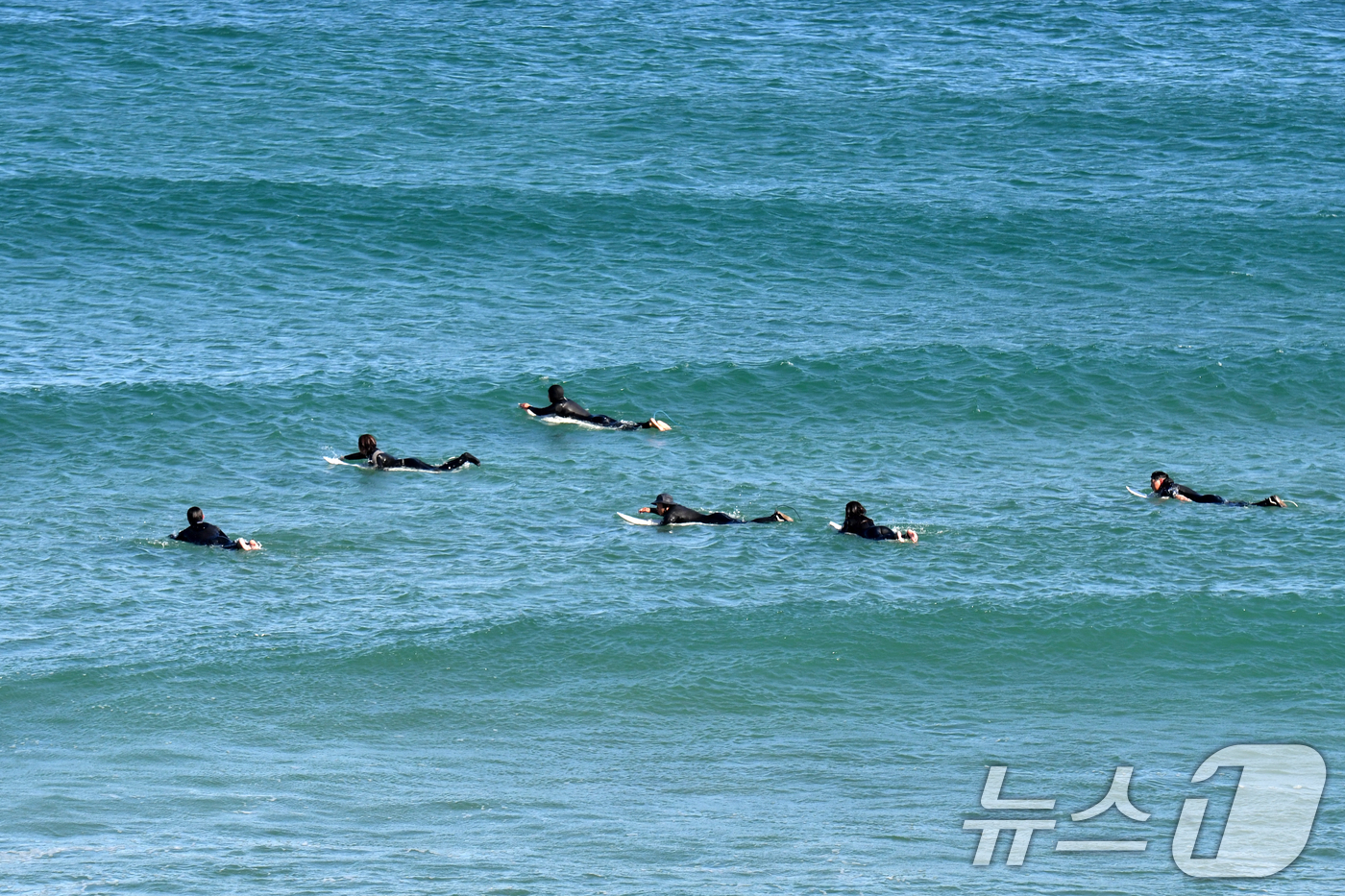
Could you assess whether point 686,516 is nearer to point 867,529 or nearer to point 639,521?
point 639,521

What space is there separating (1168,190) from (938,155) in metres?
6.66

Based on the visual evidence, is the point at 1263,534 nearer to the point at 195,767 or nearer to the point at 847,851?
the point at 847,851

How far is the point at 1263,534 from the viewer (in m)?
27.9

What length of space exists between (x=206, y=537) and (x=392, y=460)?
481 cm

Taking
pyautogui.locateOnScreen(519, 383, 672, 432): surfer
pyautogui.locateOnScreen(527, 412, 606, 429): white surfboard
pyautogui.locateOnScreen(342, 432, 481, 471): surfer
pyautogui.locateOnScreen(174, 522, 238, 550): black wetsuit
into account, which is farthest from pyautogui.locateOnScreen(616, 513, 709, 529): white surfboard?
pyautogui.locateOnScreen(174, 522, 238, 550): black wetsuit

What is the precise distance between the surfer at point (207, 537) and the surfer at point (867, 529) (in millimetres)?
9203

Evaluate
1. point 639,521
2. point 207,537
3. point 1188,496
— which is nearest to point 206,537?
point 207,537

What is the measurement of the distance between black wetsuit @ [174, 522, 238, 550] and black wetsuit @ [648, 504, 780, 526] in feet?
22.1

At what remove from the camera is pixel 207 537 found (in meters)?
27.3

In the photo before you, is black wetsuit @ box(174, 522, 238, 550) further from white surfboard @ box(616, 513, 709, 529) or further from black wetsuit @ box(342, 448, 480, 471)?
white surfboard @ box(616, 513, 709, 529)

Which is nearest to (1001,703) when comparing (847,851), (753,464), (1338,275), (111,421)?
(847,851)

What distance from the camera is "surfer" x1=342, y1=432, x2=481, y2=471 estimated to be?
31234 mm

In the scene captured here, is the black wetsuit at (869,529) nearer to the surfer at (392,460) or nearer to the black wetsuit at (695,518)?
the black wetsuit at (695,518)

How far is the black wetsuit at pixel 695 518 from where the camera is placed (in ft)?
92.7
